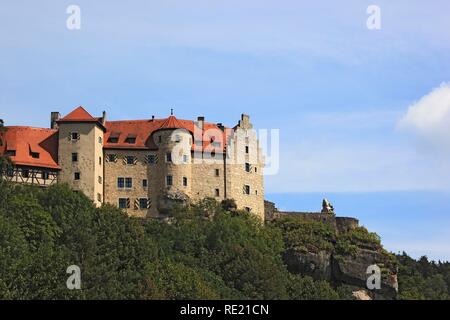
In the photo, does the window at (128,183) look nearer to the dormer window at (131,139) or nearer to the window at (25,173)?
the dormer window at (131,139)

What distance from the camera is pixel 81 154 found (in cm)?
9869

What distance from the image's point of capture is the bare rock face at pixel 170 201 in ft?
330

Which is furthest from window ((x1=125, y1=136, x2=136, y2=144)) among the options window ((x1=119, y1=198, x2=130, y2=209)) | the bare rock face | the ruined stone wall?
the bare rock face

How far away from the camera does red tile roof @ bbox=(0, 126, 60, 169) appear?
98.4 m

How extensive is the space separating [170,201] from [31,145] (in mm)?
14425

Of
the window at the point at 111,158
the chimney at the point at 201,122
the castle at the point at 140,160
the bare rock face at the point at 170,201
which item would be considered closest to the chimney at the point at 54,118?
the castle at the point at 140,160

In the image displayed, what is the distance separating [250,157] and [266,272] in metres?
15.2

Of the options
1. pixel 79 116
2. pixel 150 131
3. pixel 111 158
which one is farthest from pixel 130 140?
pixel 79 116

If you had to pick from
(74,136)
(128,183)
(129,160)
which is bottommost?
(128,183)

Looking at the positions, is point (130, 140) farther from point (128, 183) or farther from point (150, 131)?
point (128, 183)

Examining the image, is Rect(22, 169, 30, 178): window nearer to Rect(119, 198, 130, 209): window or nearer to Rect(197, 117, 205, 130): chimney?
Rect(119, 198, 130, 209): window

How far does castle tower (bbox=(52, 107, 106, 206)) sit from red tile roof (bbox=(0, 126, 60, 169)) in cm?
112

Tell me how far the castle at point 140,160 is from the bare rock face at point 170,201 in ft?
0.32
